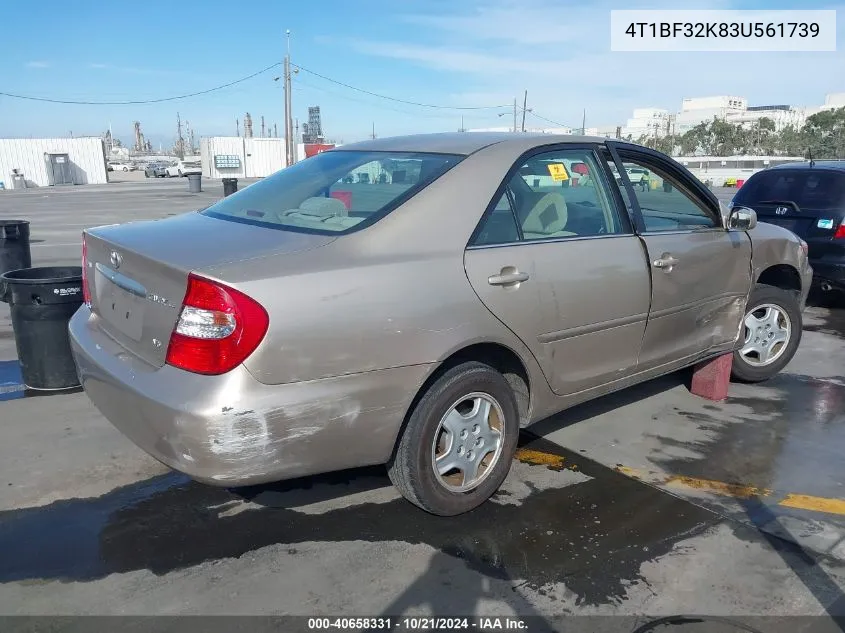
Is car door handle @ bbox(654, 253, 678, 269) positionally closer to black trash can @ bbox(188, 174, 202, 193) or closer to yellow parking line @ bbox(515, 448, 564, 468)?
yellow parking line @ bbox(515, 448, 564, 468)

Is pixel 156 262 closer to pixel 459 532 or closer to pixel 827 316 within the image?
pixel 459 532

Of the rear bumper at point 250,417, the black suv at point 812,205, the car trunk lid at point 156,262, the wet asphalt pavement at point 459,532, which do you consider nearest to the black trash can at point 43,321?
the wet asphalt pavement at point 459,532

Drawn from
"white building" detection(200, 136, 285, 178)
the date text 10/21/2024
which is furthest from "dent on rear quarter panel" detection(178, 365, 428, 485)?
"white building" detection(200, 136, 285, 178)

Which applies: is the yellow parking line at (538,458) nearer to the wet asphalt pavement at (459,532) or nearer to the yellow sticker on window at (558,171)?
the wet asphalt pavement at (459,532)

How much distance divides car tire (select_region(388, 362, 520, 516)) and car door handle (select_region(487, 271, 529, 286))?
0.38 metres

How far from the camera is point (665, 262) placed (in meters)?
3.75

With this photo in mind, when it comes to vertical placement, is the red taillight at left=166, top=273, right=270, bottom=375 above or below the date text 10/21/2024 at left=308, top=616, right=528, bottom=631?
above

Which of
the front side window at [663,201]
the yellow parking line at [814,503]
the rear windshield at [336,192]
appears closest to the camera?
the rear windshield at [336,192]

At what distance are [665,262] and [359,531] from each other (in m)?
2.23

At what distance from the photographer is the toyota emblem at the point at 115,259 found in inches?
112

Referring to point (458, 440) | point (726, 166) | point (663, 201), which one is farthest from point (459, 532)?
point (726, 166)

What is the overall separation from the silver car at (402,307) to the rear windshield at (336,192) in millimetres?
15

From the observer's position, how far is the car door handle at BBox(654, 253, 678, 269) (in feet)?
12.2

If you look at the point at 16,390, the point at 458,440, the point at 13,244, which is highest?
the point at 13,244
